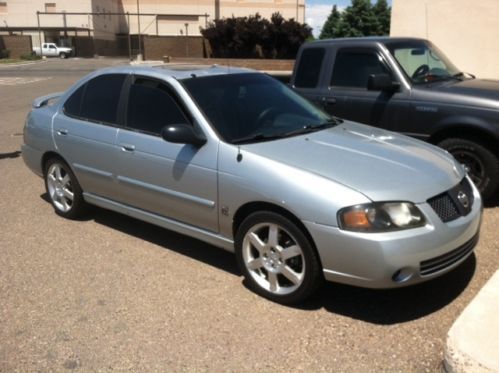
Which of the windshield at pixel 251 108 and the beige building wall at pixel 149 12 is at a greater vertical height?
the beige building wall at pixel 149 12

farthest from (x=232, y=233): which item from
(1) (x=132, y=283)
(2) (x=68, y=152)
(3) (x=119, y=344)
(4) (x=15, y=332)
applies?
(2) (x=68, y=152)

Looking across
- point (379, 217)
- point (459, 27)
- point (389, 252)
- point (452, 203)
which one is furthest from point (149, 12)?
point (389, 252)

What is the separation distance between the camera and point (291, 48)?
135ft

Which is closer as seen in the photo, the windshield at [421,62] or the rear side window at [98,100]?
the rear side window at [98,100]

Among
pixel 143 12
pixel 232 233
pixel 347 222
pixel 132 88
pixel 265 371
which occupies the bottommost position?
pixel 265 371

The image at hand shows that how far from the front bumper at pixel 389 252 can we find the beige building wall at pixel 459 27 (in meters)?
10.6

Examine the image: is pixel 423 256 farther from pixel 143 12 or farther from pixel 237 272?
pixel 143 12

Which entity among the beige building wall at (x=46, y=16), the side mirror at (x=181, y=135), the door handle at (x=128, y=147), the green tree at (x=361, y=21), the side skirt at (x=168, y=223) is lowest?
the side skirt at (x=168, y=223)

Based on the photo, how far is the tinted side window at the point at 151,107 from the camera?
188 inches

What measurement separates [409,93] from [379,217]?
3267 mm

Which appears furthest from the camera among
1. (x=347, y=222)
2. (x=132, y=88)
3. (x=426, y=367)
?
(x=132, y=88)

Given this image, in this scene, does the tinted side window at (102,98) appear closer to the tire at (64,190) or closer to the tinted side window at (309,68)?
the tire at (64,190)

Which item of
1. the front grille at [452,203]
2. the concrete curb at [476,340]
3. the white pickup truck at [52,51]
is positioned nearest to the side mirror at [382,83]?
the front grille at [452,203]

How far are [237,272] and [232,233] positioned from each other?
48cm
